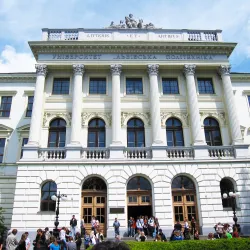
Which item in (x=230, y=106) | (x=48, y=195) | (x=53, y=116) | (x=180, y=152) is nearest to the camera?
(x=48, y=195)

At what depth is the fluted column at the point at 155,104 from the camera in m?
25.4

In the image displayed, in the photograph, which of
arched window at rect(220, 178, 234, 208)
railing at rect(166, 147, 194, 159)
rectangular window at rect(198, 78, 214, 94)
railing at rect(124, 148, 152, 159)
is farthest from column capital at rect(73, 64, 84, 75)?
arched window at rect(220, 178, 234, 208)

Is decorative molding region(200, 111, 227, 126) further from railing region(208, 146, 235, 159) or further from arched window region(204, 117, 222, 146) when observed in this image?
railing region(208, 146, 235, 159)

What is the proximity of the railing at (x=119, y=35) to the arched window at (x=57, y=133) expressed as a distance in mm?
8599

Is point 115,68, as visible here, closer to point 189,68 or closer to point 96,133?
point 96,133

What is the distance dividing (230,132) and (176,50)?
31.3 feet

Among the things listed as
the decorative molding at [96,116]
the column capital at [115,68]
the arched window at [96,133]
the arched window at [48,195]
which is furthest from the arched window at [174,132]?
the arched window at [48,195]

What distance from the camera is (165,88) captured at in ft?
94.6

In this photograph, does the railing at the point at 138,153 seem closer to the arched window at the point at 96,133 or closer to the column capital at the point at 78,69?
the arched window at the point at 96,133

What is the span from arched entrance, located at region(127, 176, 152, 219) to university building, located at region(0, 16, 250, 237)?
0.08m

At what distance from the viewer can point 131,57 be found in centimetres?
2838

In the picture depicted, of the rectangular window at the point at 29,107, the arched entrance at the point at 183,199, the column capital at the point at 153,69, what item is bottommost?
the arched entrance at the point at 183,199

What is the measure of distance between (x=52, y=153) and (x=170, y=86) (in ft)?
43.7

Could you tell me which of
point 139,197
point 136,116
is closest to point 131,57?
point 136,116
